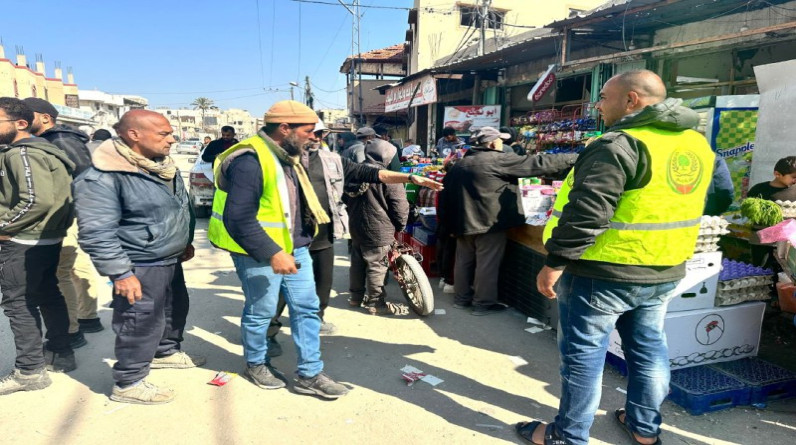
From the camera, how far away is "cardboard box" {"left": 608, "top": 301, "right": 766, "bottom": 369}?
3.12 meters

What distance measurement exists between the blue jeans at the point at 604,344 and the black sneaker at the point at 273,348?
221 cm

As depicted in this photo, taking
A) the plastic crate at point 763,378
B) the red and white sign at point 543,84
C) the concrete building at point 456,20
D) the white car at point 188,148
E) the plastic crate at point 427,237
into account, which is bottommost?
the plastic crate at point 763,378

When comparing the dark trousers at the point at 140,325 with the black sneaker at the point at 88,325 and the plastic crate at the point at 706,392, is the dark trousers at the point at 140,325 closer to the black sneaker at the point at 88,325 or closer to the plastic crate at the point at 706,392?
the black sneaker at the point at 88,325

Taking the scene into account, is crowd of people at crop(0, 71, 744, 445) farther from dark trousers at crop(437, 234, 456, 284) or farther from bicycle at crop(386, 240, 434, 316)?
dark trousers at crop(437, 234, 456, 284)

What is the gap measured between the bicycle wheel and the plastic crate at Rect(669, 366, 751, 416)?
2038 millimetres

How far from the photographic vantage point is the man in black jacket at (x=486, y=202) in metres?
4.33

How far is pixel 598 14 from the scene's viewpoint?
7.60m

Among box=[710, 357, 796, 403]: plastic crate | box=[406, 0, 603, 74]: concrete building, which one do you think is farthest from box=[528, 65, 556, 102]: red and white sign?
box=[406, 0, 603, 74]: concrete building

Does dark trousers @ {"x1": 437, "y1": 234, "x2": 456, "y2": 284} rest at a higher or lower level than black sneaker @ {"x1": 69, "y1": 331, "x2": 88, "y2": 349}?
higher

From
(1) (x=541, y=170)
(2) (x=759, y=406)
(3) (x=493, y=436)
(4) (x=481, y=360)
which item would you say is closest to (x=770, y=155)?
(1) (x=541, y=170)

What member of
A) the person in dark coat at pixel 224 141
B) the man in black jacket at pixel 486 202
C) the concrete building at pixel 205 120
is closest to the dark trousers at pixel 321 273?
the man in black jacket at pixel 486 202

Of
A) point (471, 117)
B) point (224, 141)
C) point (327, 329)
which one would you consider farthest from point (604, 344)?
point (471, 117)

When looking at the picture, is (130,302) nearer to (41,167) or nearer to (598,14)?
(41,167)

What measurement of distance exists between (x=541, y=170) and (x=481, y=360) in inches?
68.8
